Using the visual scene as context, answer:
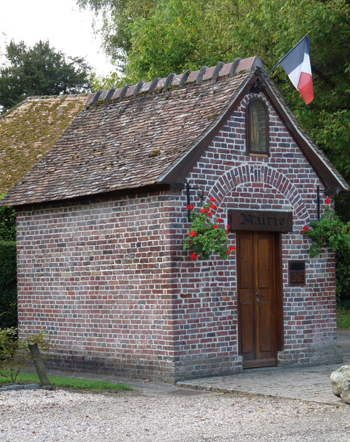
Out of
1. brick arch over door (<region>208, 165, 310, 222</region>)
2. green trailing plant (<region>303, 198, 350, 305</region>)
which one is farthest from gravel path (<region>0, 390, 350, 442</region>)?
green trailing plant (<region>303, 198, 350, 305</region>)

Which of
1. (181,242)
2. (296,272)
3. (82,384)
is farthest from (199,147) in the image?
(82,384)

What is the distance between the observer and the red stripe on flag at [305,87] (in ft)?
40.2

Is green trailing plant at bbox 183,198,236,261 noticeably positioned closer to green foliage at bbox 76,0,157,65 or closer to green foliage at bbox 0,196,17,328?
green foliage at bbox 0,196,17,328

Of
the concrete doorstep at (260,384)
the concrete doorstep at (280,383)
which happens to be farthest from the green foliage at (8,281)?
the concrete doorstep at (280,383)

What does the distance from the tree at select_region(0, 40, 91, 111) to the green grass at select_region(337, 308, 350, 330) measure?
1910 centimetres

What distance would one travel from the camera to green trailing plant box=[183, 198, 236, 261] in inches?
426

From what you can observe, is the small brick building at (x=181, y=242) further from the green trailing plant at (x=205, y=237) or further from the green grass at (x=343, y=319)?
the green grass at (x=343, y=319)

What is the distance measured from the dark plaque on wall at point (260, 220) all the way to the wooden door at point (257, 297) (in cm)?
26

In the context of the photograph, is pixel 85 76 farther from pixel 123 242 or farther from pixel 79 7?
pixel 123 242

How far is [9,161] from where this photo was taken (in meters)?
18.8

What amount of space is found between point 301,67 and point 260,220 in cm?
289

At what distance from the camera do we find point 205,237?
35.5ft

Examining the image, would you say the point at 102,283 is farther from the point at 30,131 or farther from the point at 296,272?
the point at 30,131

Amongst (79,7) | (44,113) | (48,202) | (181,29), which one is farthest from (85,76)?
(48,202)
